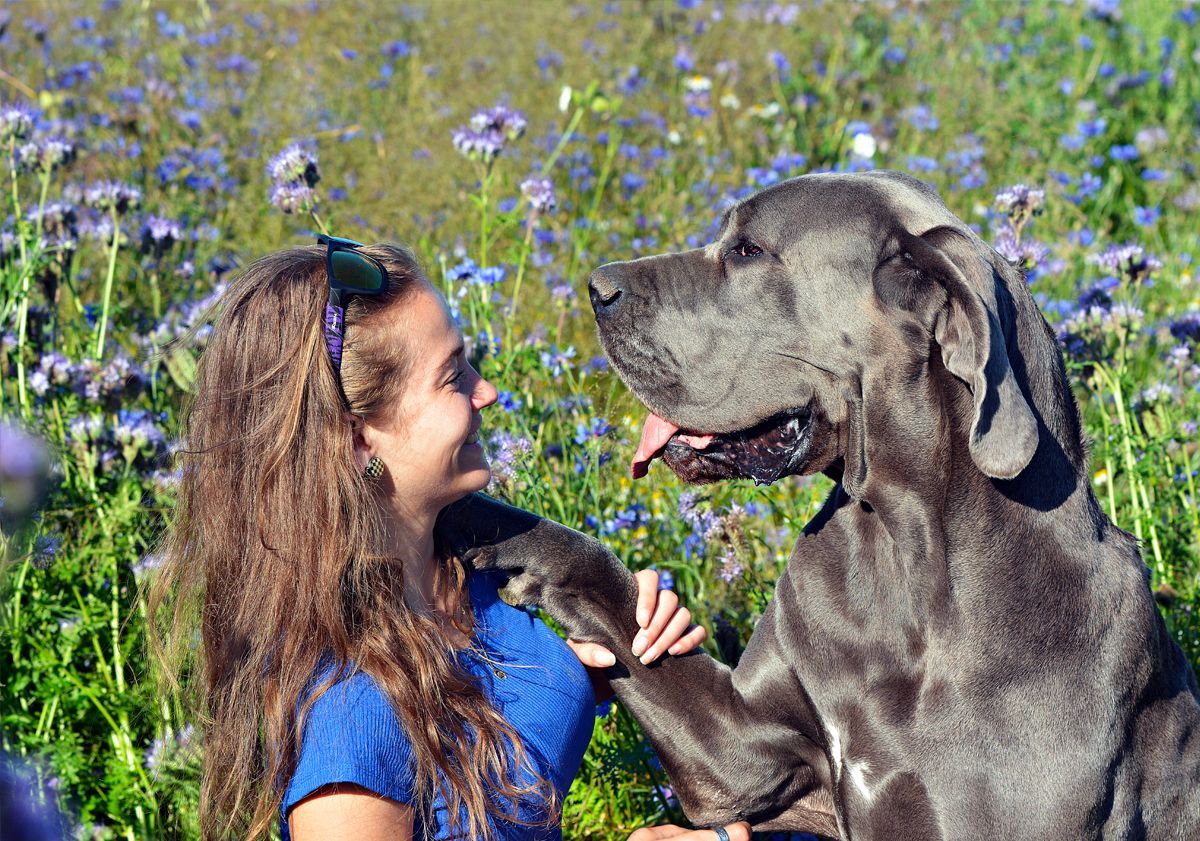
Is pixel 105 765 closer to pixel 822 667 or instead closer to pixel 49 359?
pixel 49 359

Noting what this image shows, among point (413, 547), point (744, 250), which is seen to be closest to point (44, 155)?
point (413, 547)

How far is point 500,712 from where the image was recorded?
2.43m

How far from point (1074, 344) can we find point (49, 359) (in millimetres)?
2780

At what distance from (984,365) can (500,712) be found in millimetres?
1095

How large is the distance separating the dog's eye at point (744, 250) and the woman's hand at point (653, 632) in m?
0.69

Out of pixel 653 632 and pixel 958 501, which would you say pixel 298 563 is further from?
pixel 958 501

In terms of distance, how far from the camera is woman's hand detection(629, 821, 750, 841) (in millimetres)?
2627

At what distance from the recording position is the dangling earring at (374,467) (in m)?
2.41

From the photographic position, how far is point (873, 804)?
2.46 m

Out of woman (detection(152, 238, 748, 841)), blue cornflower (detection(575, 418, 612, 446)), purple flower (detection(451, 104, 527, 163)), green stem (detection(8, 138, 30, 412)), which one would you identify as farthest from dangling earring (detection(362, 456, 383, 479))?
purple flower (detection(451, 104, 527, 163))

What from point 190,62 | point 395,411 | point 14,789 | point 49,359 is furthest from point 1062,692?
point 190,62

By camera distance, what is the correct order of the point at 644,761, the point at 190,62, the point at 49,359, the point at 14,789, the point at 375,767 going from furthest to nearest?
the point at 190,62 < the point at 49,359 < the point at 644,761 < the point at 375,767 < the point at 14,789

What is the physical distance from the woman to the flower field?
0.41 meters

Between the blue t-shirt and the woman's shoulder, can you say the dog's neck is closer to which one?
the blue t-shirt
